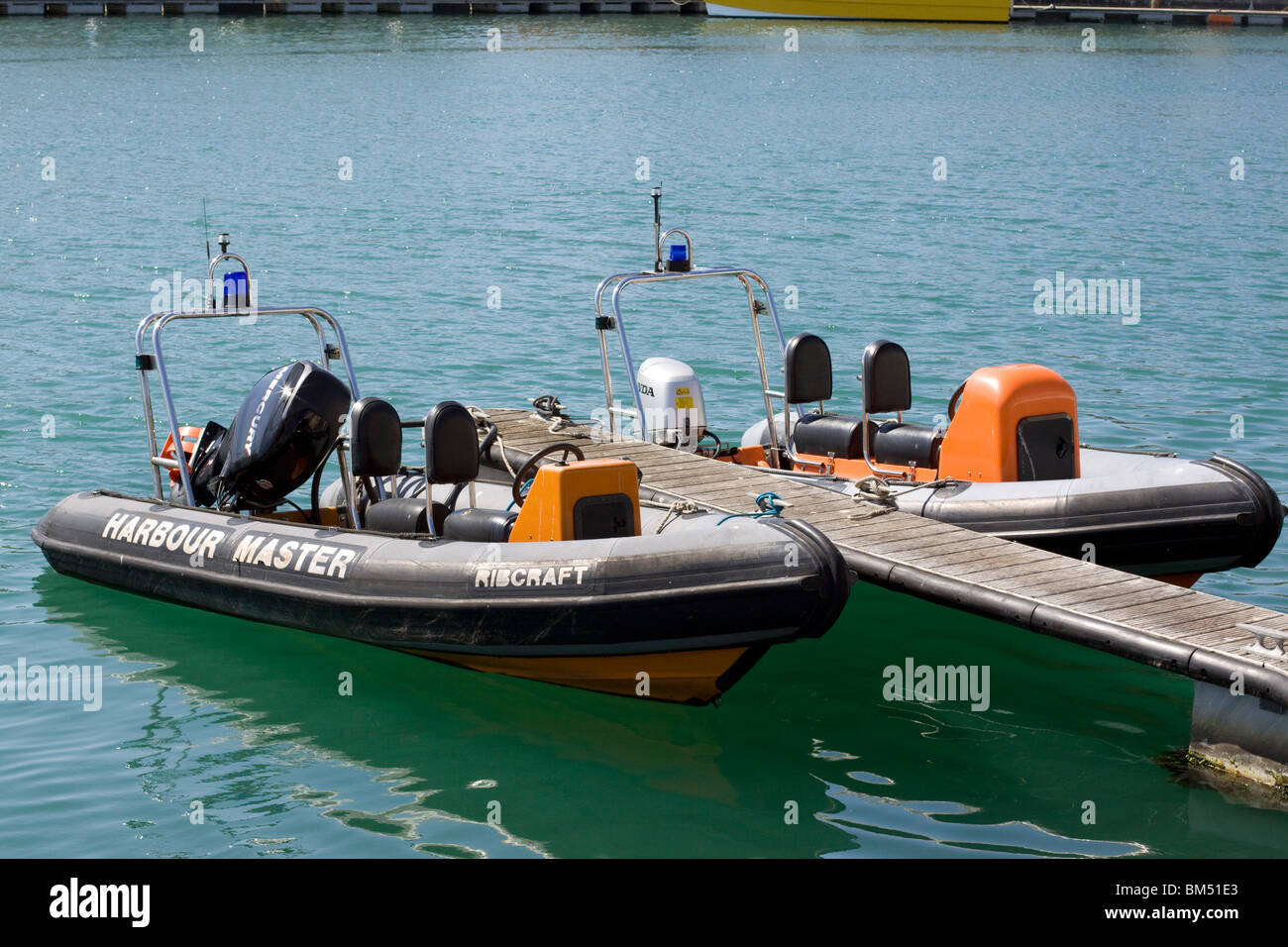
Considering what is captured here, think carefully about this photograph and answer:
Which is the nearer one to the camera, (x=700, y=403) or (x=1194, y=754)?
(x=1194, y=754)

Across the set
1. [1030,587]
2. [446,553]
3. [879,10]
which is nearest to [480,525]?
[446,553]

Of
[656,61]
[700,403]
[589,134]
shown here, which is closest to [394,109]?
[589,134]

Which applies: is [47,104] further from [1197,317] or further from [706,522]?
[706,522]

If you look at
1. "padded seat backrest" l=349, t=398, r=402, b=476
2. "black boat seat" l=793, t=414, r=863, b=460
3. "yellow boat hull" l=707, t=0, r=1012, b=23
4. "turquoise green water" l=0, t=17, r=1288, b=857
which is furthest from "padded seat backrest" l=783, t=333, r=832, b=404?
"yellow boat hull" l=707, t=0, r=1012, b=23

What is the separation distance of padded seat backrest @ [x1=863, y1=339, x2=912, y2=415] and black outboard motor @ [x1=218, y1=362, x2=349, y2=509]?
292 cm

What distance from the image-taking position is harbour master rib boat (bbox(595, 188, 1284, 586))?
25.6 ft

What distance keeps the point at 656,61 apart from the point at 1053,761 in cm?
3922

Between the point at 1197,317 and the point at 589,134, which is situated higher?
the point at 589,134

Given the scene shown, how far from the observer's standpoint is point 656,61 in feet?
145

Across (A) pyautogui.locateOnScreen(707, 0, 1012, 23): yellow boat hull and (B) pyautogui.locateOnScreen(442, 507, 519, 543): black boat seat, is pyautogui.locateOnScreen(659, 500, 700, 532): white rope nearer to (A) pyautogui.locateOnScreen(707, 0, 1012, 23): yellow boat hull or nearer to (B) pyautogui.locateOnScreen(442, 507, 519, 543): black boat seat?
(B) pyautogui.locateOnScreen(442, 507, 519, 543): black boat seat

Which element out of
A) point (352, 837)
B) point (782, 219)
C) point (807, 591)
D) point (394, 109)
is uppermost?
point (394, 109)

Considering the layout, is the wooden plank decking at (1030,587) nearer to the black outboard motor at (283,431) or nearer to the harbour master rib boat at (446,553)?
the harbour master rib boat at (446,553)

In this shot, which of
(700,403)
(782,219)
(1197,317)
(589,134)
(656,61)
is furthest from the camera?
(656,61)

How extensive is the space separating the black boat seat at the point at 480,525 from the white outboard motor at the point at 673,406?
6.41ft
